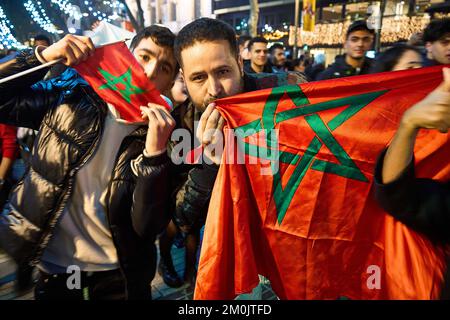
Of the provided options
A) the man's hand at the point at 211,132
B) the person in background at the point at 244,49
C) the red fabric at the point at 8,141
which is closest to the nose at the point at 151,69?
the man's hand at the point at 211,132

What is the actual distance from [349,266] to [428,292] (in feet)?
1.07

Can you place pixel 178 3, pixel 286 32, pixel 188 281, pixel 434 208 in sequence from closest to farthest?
pixel 434 208 → pixel 188 281 → pixel 286 32 → pixel 178 3

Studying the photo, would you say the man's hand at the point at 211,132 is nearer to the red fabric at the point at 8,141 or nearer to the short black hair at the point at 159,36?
the short black hair at the point at 159,36

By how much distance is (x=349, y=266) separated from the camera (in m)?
1.59

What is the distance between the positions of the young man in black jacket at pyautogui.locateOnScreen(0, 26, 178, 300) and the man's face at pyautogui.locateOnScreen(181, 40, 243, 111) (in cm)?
21

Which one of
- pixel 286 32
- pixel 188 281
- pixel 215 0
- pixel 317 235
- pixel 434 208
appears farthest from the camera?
pixel 215 0

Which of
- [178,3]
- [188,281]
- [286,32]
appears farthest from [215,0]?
[188,281]

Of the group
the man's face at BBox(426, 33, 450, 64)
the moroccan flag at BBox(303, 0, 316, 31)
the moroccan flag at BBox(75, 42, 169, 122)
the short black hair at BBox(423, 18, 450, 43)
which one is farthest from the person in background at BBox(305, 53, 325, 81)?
the moroccan flag at BBox(303, 0, 316, 31)

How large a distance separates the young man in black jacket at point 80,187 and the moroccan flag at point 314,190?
0.33 metres

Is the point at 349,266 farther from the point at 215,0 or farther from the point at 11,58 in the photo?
the point at 215,0

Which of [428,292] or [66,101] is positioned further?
[66,101]

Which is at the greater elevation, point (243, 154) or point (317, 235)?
point (243, 154)

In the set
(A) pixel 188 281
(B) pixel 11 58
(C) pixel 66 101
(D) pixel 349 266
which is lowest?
(A) pixel 188 281

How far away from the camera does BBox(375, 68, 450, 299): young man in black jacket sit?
1.17 meters
